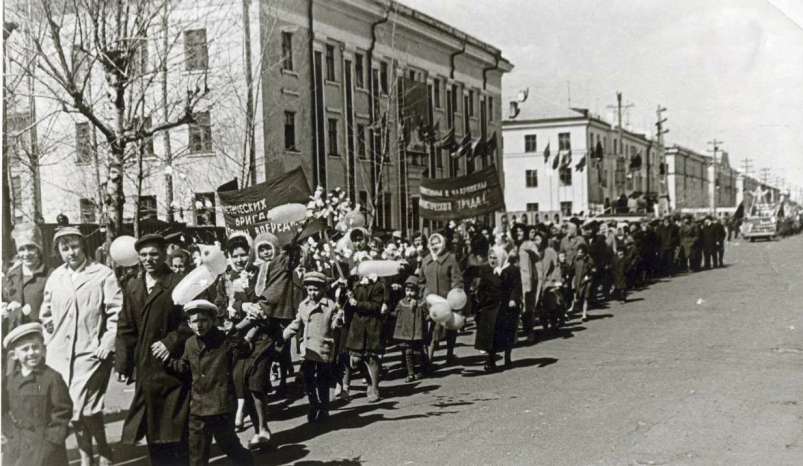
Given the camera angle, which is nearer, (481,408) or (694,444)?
(694,444)

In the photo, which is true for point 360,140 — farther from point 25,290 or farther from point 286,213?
point 25,290

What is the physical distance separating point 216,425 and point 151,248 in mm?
1295

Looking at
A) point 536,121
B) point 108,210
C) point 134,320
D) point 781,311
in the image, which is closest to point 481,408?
point 134,320

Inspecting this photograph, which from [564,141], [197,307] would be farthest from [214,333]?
[564,141]

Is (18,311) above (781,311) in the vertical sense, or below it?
above

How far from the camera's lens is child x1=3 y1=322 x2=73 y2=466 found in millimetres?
5156

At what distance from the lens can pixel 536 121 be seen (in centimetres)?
3531

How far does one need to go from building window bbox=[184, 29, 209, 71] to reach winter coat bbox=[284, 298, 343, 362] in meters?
5.58

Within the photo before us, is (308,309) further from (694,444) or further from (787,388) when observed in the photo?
(787,388)

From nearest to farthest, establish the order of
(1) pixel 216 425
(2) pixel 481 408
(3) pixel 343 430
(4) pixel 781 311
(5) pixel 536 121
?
(1) pixel 216 425, (3) pixel 343 430, (2) pixel 481 408, (4) pixel 781 311, (5) pixel 536 121

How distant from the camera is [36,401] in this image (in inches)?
203

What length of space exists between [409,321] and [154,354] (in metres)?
4.67

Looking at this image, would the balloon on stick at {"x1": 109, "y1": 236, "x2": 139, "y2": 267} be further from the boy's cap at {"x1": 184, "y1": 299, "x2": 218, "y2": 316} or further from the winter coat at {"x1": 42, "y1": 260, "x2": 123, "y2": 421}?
the boy's cap at {"x1": 184, "y1": 299, "x2": 218, "y2": 316}

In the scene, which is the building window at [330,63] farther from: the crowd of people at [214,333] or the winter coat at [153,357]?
the winter coat at [153,357]
